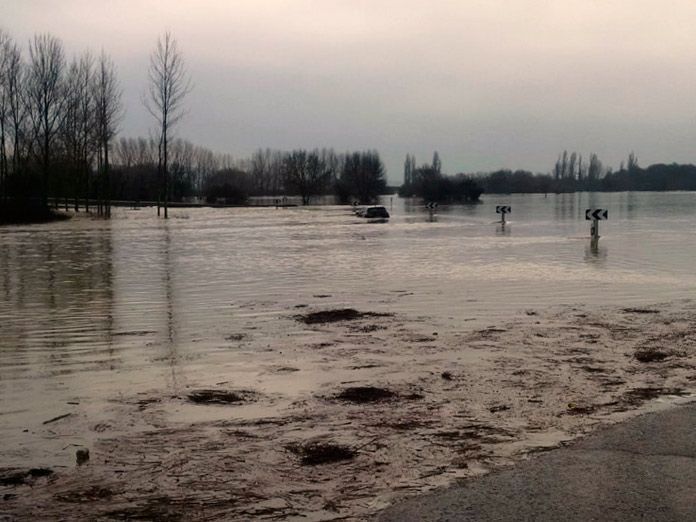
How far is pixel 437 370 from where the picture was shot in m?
8.51

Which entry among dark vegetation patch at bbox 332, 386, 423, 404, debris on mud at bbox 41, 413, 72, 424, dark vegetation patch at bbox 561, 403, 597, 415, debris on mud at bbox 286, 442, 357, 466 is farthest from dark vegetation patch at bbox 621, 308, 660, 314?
debris on mud at bbox 41, 413, 72, 424

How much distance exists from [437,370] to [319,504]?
157 inches

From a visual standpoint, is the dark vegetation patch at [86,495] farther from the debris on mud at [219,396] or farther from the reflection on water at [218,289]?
the debris on mud at [219,396]

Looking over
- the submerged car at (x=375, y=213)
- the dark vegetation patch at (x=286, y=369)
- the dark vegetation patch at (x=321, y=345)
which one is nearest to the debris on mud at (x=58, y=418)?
the dark vegetation patch at (x=286, y=369)

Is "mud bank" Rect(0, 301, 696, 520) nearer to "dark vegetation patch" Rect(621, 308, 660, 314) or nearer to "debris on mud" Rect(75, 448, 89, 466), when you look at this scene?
"debris on mud" Rect(75, 448, 89, 466)

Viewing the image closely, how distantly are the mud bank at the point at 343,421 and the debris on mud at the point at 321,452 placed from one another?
19 millimetres

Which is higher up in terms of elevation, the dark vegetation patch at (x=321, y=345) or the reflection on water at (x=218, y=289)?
the reflection on water at (x=218, y=289)

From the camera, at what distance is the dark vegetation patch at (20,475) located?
5.13 m

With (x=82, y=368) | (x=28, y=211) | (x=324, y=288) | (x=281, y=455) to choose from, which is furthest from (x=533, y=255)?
(x=28, y=211)

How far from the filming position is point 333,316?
12.6 m

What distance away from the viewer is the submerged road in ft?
14.6

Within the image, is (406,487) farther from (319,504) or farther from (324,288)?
(324,288)

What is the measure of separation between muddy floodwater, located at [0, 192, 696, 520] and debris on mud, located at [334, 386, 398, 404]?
2 centimetres

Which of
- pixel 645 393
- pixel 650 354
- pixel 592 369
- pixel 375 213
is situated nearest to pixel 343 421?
pixel 645 393
